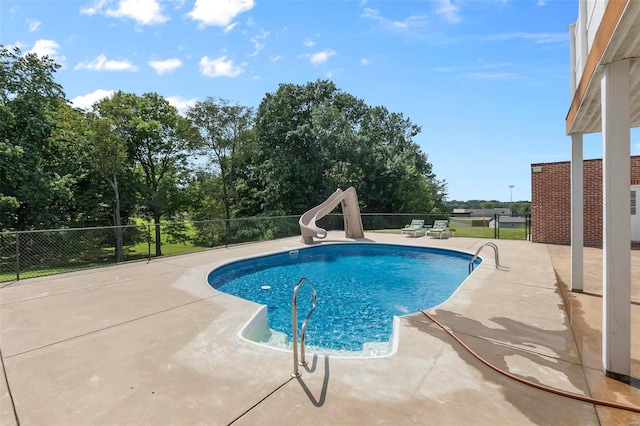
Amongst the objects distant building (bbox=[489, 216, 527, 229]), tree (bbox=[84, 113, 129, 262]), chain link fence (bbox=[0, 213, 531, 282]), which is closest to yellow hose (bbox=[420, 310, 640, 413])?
chain link fence (bbox=[0, 213, 531, 282])

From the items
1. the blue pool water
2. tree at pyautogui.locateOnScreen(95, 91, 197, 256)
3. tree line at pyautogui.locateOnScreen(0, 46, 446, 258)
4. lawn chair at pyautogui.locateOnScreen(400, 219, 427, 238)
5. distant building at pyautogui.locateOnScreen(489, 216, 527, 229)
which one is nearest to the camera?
the blue pool water

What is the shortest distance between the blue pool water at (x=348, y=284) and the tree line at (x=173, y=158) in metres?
7.06

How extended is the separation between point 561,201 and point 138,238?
17.2 m

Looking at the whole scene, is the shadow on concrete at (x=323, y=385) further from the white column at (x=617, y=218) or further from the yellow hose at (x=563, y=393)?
the white column at (x=617, y=218)

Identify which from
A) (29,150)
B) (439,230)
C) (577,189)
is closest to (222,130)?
(29,150)

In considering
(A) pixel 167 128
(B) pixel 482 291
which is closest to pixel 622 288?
(B) pixel 482 291

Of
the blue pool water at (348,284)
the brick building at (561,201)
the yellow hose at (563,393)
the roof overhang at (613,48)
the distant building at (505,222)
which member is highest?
the roof overhang at (613,48)

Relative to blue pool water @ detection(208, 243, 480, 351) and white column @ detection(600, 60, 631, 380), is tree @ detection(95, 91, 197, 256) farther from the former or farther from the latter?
white column @ detection(600, 60, 631, 380)

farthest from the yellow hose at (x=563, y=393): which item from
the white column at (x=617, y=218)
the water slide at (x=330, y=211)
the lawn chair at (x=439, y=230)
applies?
the lawn chair at (x=439, y=230)

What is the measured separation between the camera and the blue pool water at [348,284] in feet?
17.0

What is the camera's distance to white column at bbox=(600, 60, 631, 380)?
9.27 feet

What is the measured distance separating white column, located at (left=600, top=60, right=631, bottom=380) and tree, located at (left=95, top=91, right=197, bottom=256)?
737 inches

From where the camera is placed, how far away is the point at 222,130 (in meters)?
20.8

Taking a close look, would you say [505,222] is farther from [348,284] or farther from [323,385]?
[323,385]
